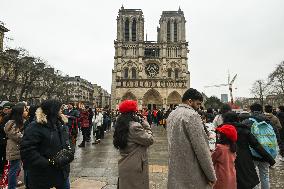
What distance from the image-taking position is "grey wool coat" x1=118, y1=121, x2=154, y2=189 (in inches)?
167

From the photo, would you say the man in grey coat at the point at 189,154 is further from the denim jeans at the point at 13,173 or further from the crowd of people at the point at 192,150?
the denim jeans at the point at 13,173

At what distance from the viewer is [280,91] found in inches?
1996

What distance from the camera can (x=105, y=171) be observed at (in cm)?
806

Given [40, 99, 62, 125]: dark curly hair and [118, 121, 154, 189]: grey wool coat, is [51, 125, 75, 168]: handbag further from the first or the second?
[118, 121, 154, 189]: grey wool coat

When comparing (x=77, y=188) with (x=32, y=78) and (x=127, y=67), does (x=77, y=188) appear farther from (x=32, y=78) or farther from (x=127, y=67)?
(x=127, y=67)

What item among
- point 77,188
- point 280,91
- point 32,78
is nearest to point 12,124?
point 77,188

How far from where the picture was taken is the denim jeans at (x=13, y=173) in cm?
555

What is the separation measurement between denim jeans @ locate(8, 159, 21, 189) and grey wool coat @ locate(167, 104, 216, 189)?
3.33m

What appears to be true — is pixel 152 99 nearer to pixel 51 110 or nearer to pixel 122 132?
pixel 122 132

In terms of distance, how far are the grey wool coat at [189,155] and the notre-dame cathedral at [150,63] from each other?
55.0 meters

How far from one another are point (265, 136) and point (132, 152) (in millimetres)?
2776

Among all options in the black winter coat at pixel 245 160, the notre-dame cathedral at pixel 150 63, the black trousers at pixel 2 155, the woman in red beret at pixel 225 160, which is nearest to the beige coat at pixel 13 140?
the black trousers at pixel 2 155

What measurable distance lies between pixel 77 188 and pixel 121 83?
52.6m

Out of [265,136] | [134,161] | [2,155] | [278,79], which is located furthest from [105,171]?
[278,79]
